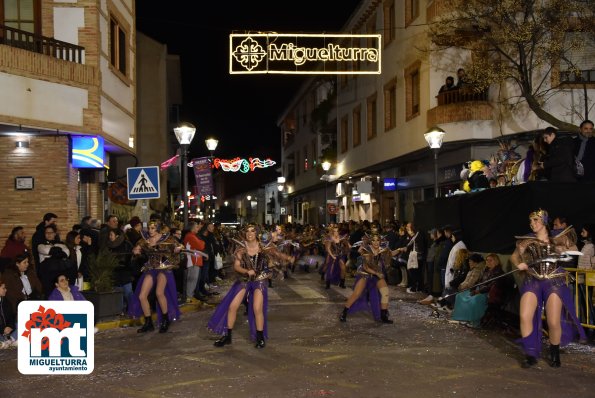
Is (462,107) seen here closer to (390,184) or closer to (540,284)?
(390,184)

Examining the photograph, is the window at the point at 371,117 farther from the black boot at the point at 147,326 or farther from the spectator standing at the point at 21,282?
the spectator standing at the point at 21,282

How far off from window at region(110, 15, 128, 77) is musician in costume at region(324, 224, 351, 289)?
7.94 meters

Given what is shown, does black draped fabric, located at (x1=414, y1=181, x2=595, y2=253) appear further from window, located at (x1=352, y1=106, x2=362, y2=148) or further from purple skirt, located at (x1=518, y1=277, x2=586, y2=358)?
window, located at (x1=352, y1=106, x2=362, y2=148)

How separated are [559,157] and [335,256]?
26.1 feet

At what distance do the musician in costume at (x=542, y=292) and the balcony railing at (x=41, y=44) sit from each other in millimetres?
12295

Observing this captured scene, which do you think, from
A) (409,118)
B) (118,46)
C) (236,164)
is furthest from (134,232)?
(236,164)

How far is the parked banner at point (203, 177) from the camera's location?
21.5m

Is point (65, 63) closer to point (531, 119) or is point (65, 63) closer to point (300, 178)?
point (531, 119)

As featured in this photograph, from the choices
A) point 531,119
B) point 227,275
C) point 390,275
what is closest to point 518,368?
point 390,275

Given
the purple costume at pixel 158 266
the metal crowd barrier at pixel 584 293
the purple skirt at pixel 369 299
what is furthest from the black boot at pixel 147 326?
the metal crowd barrier at pixel 584 293

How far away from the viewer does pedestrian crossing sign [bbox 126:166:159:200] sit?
52.2 ft

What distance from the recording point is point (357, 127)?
36.8 meters

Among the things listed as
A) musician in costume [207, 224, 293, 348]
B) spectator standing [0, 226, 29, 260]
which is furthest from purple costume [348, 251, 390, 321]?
spectator standing [0, 226, 29, 260]

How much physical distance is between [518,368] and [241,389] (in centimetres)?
346
